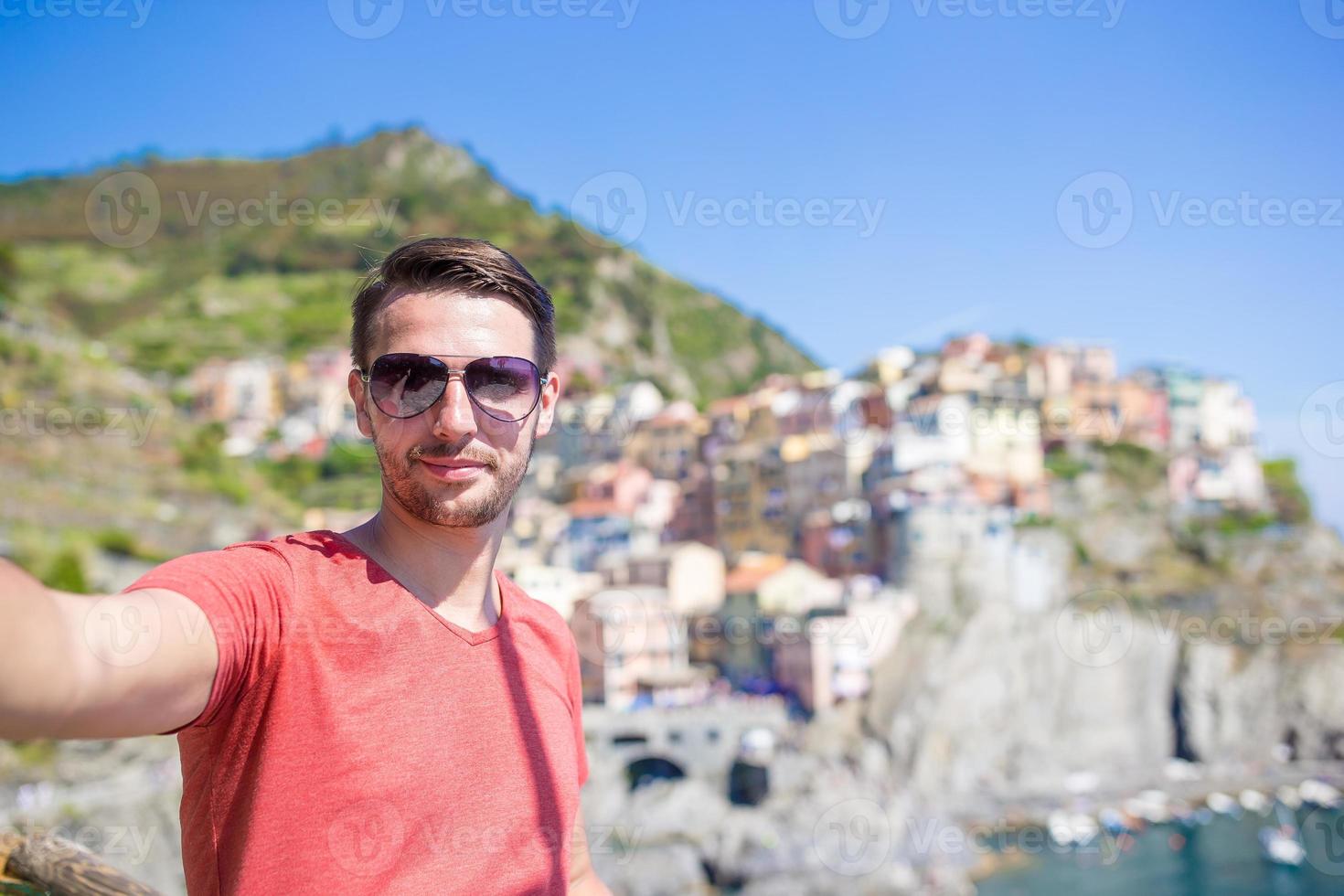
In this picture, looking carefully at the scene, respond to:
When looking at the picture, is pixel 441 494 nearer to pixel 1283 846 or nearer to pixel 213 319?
pixel 1283 846

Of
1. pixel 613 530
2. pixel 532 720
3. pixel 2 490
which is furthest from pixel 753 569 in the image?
pixel 532 720

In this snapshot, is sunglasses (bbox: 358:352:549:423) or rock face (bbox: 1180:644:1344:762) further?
rock face (bbox: 1180:644:1344:762)

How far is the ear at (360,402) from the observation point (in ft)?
4.33

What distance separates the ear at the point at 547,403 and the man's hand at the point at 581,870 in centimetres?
60

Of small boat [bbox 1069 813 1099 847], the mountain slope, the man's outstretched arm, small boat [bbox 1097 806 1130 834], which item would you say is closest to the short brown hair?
the man's outstretched arm

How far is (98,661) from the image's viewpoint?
2.66ft

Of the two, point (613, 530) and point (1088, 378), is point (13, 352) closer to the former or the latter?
point (613, 530)

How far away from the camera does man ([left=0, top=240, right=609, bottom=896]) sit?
0.92 m

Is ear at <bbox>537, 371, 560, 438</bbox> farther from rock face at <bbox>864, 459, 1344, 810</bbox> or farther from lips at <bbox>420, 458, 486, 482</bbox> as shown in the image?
rock face at <bbox>864, 459, 1344, 810</bbox>

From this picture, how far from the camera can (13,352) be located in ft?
86.2

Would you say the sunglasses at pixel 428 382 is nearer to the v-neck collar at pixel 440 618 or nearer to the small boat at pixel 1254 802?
the v-neck collar at pixel 440 618

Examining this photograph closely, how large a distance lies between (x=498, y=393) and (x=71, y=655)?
649 millimetres

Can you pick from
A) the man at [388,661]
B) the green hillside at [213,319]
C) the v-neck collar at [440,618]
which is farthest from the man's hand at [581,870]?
the green hillside at [213,319]

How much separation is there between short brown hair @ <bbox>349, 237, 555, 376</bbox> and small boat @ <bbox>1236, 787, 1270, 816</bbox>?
29280 mm
